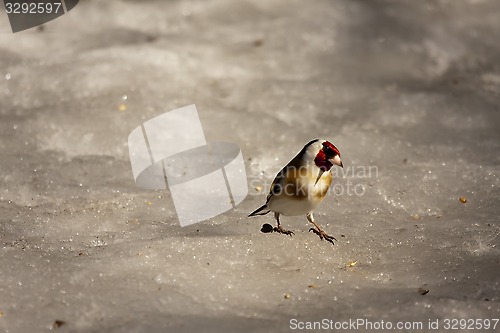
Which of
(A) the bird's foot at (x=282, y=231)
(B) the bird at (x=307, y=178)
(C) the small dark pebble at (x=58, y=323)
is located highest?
(B) the bird at (x=307, y=178)

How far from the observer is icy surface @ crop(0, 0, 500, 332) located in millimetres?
3344

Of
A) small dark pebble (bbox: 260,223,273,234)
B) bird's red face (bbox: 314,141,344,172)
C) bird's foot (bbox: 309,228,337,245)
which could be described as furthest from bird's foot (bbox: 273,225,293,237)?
bird's red face (bbox: 314,141,344,172)

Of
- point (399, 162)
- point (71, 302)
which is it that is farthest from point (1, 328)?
point (399, 162)

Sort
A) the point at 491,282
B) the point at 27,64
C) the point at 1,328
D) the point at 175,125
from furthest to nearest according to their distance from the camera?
the point at 27,64 < the point at 175,125 < the point at 491,282 < the point at 1,328

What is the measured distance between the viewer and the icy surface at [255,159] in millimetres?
3344

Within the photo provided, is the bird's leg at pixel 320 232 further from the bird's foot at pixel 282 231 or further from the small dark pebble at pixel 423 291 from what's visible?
the small dark pebble at pixel 423 291

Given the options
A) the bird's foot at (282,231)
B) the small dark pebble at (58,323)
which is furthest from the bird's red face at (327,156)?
the small dark pebble at (58,323)

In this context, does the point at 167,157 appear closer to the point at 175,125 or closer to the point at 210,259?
the point at 175,125

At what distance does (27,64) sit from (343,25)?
2.66 metres

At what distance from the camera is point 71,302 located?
130 inches

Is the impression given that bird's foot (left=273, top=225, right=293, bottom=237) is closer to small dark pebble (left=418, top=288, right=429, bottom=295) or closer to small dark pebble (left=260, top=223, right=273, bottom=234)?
small dark pebble (left=260, top=223, right=273, bottom=234)

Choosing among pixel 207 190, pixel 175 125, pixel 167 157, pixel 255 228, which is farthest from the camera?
pixel 175 125

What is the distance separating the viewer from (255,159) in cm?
469

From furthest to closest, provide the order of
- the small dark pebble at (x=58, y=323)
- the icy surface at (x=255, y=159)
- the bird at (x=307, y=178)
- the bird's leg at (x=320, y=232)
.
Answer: the bird's leg at (x=320, y=232)
the bird at (x=307, y=178)
the icy surface at (x=255, y=159)
the small dark pebble at (x=58, y=323)
